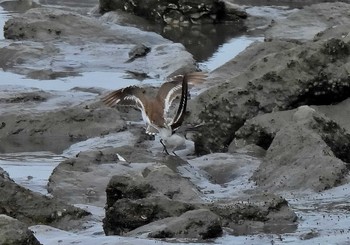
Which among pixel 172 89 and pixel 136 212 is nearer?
pixel 136 212

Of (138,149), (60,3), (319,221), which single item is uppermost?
(319,221)

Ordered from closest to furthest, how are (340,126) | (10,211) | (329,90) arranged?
1. (10,211)
2. (340,126)
3. (329,90)

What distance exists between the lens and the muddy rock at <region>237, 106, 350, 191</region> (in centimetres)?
829

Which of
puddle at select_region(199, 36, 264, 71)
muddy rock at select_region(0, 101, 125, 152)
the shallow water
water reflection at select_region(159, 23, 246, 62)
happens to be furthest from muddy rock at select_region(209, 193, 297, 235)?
water reflection at select_region(159, 23, 246, 62)

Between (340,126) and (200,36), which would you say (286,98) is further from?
(200,36)


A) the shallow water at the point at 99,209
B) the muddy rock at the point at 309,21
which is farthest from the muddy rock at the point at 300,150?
the muddy rock at the point at 309,21

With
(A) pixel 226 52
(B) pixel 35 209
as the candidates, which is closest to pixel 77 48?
(A) pixel 226 52

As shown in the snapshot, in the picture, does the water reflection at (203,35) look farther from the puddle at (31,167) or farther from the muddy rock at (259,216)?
the muddy rock at (259,216)

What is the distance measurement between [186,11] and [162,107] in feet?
34.6

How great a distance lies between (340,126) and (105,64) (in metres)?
6.83

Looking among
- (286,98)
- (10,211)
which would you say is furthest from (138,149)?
(10,211)

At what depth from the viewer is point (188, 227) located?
658 centimetres

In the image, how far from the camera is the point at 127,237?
6508mm

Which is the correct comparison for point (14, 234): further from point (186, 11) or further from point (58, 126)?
point (186, 11)
